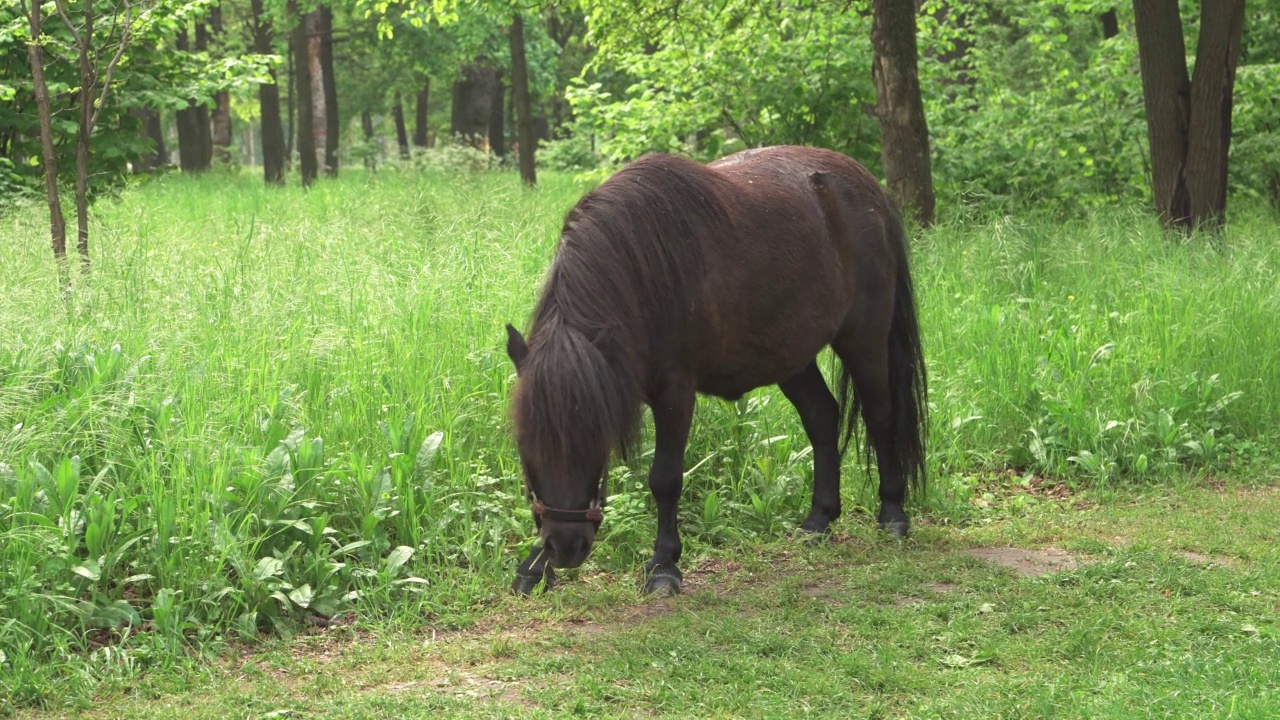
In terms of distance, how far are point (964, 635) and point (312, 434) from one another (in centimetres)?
301

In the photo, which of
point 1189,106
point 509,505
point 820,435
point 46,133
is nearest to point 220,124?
point 46,133

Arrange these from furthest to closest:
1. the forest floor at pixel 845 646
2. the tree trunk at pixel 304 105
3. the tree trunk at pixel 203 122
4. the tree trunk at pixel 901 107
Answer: the tree trunk at pixel 203 122 → the tree trunk at pixel 304 105 → the tree trunk at pixel 901 107 → the forest floor at pixel 845 646

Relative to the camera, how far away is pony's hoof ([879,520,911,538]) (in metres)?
5.97

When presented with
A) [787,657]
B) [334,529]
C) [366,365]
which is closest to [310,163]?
[366,365]

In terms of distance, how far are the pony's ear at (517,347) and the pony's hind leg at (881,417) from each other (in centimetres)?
212

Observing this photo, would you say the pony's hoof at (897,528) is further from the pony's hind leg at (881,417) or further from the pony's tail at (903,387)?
the pony's tail at (903,387)

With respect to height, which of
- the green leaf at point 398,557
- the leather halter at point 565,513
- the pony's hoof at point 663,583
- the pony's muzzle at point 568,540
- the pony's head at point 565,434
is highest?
the pony's head at point 565,434

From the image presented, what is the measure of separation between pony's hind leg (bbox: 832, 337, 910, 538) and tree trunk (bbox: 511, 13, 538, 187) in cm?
1094

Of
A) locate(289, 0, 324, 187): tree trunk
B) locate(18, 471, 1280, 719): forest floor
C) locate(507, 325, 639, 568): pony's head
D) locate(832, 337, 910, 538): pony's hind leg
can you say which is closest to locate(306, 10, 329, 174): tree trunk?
locate(289, 0, 324, 187): tree trunk

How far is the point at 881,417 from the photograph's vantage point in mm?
6156

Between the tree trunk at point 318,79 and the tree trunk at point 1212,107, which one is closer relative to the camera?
the tree trunk at point 1212,107

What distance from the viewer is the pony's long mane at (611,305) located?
4.33 metres

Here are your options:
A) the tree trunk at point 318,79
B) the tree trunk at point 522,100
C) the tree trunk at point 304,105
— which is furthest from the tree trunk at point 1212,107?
the tree trunk at point 318,79

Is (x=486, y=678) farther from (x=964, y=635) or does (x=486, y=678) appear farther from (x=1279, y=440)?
(x=1279, y=440)
